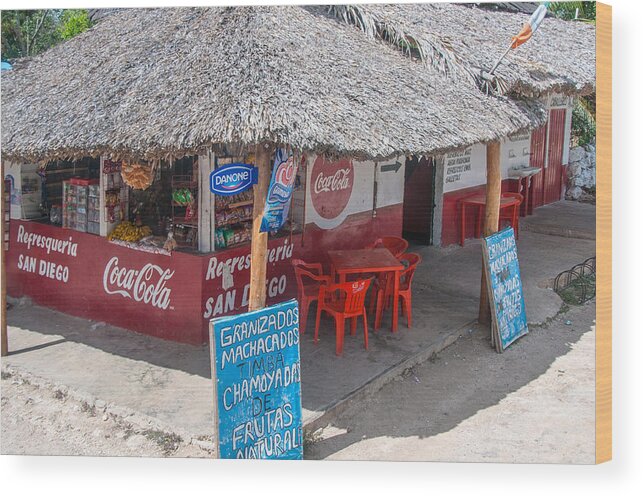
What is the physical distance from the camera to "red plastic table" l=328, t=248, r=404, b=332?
296 inches

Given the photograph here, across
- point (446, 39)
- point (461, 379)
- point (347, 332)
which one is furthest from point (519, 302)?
point (446, 39)

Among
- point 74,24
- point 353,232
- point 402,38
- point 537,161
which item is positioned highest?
point 74,24

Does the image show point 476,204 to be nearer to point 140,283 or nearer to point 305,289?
point 305,289

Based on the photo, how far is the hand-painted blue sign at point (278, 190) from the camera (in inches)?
220

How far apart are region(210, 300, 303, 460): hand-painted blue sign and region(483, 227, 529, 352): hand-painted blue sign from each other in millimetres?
2710

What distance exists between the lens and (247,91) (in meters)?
5.61

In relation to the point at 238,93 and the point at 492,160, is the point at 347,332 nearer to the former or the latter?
the point at 492,160

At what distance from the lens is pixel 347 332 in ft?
26.0

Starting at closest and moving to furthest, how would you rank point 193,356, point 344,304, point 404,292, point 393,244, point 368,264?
point 344,304, point 193,356, point 368,264, point 404,292, point 393,244

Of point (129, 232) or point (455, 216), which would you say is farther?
point (455, 216)

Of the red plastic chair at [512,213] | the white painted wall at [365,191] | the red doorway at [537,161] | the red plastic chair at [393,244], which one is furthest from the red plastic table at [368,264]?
the red doorway at [537,161]

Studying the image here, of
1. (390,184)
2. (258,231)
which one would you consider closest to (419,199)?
(390,184)

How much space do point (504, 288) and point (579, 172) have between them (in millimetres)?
7424

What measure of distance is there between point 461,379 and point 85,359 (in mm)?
3711
